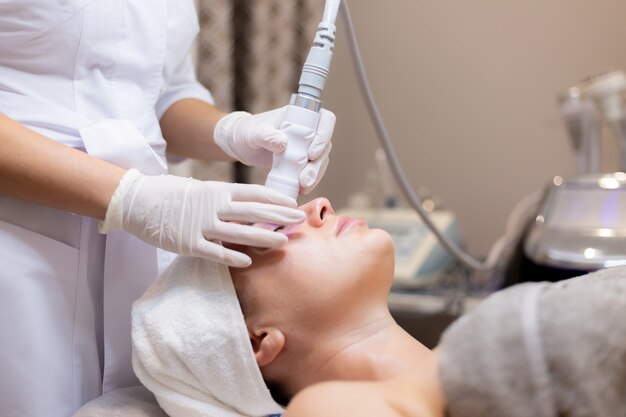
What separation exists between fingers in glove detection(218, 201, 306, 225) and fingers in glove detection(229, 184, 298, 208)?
0.01 metres

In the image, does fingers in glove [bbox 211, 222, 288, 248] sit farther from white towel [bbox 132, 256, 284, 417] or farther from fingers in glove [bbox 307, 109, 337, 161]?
fingers in glove [bbox 307, 109, 337, 161]

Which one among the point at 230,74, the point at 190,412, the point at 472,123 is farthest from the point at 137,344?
the point at 472,123

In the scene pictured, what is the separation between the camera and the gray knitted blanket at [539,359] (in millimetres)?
576

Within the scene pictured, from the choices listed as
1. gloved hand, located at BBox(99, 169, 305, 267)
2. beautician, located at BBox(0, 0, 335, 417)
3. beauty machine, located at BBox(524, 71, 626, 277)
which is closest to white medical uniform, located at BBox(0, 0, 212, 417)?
beautician, located at BBox(0, 0, 335, 417)

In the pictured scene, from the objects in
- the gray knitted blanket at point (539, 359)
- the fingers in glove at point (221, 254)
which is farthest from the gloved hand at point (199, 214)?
the gray knitted blanket at point (539, 359)

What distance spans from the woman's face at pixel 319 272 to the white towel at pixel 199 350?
0.18 feet

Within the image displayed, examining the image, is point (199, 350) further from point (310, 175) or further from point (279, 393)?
point (310, 175)

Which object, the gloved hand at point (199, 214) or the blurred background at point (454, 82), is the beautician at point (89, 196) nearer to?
the gloved hand at point (199, 214)

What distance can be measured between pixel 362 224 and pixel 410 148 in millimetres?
2171

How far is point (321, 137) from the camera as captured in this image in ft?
3.96

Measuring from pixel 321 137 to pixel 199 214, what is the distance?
266 millimetres

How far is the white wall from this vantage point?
9.66ft

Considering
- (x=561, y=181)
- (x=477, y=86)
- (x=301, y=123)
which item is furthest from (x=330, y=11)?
(x=477, y=86)

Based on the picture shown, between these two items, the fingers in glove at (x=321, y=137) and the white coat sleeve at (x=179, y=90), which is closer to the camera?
the fingers in glove at (x=321, y=137)
